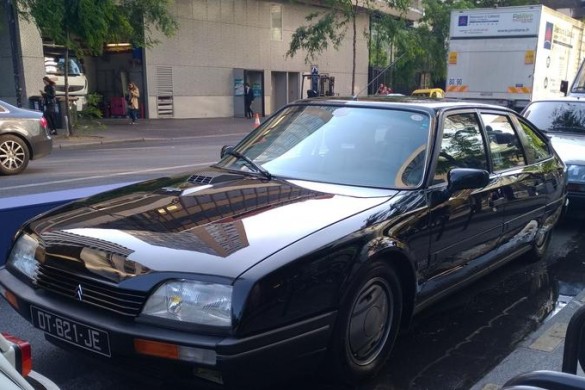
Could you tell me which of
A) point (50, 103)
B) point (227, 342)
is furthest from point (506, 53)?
point (227, 342)

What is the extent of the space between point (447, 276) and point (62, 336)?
2446mm

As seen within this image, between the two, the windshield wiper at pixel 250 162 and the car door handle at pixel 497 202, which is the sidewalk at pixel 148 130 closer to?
the windshield wiper at pixel 250 162

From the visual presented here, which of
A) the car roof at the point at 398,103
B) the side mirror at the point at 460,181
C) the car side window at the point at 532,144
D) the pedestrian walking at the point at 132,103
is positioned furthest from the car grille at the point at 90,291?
the pedestrian walking at the point at 132,103

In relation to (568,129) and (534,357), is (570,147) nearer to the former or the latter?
(568,129)

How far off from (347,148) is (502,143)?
1596 mm

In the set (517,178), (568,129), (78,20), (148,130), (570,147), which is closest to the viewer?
(517,178)

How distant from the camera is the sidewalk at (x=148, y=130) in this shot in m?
17.4

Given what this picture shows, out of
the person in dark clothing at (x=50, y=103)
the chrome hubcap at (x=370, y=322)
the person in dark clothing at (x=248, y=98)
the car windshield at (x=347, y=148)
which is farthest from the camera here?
the person in dark clothing at (x=248, y=98)

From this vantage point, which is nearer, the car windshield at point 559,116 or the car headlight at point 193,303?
the car headlight at point 193,303

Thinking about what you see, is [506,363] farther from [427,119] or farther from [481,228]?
[427,119]

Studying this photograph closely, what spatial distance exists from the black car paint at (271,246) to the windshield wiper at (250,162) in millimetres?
71

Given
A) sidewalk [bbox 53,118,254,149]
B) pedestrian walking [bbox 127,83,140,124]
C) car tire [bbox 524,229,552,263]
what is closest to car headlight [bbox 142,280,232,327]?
car tire [bbox 524,229,552,263]

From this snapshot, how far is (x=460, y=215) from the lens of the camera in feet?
13.0

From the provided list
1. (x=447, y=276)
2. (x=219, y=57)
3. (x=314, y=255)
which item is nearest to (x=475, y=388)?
(x=447, y=276)
